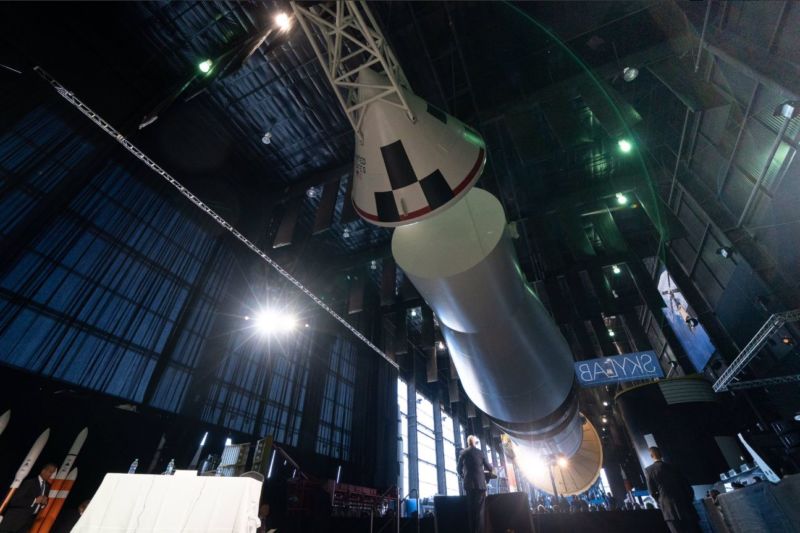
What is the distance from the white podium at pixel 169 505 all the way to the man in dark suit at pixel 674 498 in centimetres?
517

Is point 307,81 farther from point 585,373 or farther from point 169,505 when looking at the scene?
point 585,373

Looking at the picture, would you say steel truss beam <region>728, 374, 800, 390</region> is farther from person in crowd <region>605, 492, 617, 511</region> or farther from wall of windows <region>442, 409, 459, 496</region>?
wall of windows <region>442, 409, 459, 496</region>

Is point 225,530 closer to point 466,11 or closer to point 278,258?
point 466,11

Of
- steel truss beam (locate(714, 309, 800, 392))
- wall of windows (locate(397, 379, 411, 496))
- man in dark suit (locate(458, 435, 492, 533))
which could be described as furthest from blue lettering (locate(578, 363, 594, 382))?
wall of windows (locate(397, 379, 411, 496))

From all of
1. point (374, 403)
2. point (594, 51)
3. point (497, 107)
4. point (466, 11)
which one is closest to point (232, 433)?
point (374, 403)

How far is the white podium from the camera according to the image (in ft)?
4.56

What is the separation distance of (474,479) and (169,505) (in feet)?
14.5

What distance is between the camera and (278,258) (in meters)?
9.45

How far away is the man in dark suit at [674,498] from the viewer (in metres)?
4.03

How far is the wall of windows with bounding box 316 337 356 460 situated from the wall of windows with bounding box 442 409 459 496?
1094cm

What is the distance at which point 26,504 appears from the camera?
4727mm

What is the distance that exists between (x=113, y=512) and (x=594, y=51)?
7.27 m

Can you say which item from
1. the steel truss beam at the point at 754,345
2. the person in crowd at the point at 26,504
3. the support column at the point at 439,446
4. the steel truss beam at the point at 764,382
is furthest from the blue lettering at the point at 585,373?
the support column at the point at 439,446

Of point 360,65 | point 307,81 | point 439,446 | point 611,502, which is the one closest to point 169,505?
point 360,65
